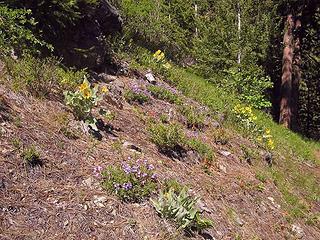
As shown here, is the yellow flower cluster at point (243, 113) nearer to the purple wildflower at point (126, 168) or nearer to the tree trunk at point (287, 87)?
the purple wildflower at point (126, 168)

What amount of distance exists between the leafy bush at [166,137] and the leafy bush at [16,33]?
6.58 feet

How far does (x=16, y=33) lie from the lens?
6.77 metres

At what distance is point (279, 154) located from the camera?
9977mm

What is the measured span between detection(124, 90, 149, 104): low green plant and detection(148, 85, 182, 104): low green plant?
20.4 inches

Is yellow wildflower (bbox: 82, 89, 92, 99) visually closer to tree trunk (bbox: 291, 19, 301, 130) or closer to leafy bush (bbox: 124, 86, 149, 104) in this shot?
leafy bush (bbox: 124, 86, 149, 104)

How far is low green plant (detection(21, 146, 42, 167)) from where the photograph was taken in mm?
4623

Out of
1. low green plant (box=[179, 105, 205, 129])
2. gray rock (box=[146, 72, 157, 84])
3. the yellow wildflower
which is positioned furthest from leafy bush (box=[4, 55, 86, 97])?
gray rock (box=[146, 72, 157, 84])

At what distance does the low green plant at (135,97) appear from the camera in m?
7.86

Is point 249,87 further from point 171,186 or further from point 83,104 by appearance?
point 171,186

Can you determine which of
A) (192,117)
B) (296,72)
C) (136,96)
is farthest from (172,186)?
(296,72)

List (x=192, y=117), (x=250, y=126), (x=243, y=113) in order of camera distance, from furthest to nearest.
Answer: (x=243, y=113)
(x=250, y=126)
(x=192, y=117)

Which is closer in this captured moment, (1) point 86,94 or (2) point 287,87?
(1) point 86,94

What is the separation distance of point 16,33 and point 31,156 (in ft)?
9.12

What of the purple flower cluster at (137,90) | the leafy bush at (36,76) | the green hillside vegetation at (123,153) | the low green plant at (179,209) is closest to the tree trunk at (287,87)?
the green hillside vegetation at (123,153)
